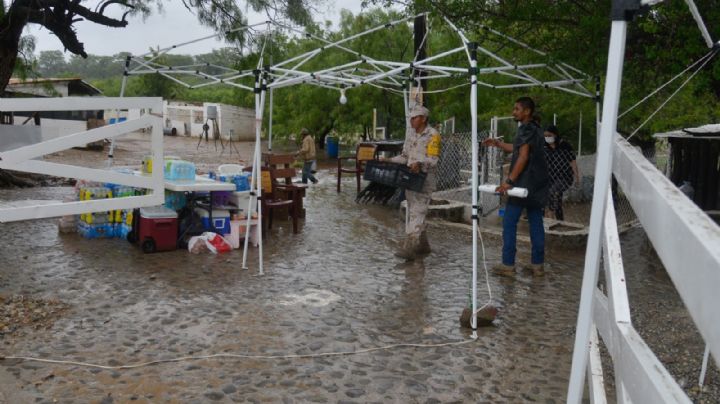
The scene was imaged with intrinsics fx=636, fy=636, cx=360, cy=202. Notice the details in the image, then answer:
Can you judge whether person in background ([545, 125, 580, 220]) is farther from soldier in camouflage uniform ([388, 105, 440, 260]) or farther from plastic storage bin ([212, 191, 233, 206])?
plastic storage bin ([212, 191, 233, 206])

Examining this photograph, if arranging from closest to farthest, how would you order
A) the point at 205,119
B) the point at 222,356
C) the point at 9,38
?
the point at 222,356 → the point at 9,38 → the point at 205,119

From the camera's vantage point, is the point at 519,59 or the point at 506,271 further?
the point at 519,59

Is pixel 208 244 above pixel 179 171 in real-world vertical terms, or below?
below

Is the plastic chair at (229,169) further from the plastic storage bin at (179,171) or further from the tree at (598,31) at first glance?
the tree at (598,31)

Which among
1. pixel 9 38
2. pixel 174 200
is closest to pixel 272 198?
pixel 174 200

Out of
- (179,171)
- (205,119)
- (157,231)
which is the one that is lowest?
(157,231)

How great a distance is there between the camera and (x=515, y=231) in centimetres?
711

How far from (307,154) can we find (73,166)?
9774 mm

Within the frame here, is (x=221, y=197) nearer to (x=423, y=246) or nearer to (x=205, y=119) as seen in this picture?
(x=423, y=246)

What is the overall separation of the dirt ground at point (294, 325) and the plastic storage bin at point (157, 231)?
213mm

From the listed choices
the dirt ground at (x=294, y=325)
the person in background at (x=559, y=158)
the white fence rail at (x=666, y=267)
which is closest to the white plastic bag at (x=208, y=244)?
the dirt ground at (x=294, y=325)

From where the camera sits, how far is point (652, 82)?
780cm

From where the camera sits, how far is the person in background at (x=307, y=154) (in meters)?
15.8

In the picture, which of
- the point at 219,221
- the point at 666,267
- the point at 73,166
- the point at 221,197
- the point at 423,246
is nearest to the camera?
the point at 666,267
